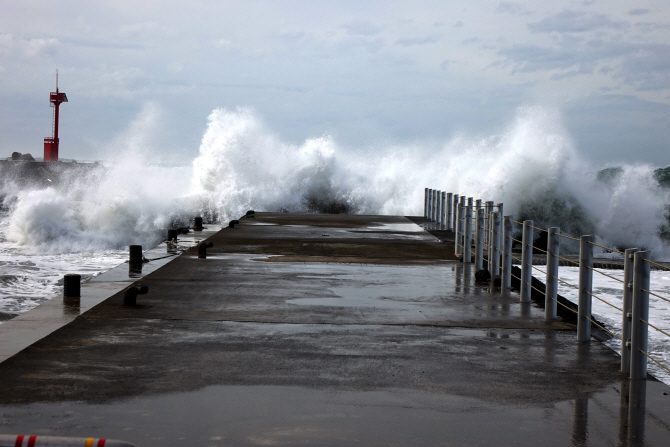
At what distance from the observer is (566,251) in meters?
22.0

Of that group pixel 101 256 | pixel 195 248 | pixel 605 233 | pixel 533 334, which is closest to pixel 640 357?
pixel 533 334

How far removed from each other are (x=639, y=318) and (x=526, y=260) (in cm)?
261

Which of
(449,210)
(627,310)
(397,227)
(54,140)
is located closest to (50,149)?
(54,140)

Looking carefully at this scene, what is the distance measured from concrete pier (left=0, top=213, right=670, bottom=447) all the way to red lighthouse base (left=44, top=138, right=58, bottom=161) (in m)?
58.6

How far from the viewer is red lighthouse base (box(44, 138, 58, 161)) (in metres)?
62.0

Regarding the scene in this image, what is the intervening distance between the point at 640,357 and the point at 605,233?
22047mm

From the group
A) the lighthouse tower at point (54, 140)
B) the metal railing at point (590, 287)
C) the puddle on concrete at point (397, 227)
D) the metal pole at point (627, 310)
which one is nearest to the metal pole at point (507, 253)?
the metal railing at point (590, 287)

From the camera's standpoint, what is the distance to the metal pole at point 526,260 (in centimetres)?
677

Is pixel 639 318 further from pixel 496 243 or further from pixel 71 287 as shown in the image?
pixel 71 287

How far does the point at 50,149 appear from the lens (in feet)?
204

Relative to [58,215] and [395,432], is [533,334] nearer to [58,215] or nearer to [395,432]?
[395,432]

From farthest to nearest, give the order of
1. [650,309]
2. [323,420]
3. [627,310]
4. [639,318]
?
[650,309] → [627,310] → [639,318] → [323,420]

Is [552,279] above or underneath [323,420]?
above

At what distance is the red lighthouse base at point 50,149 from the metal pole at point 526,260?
199 ft
